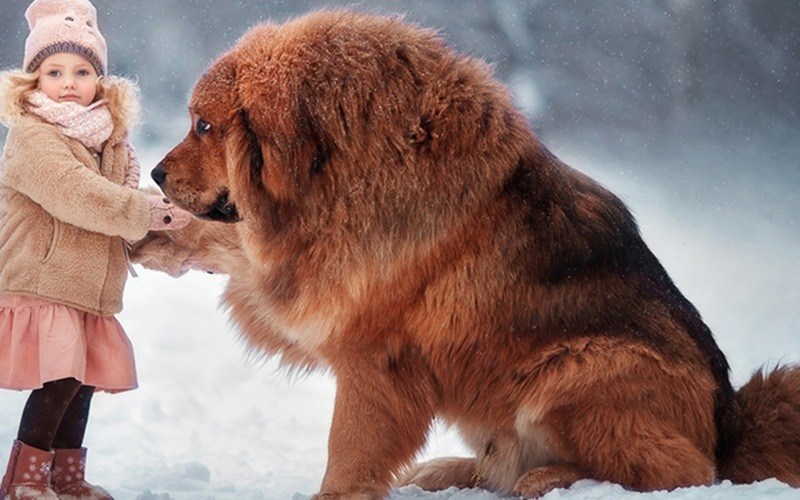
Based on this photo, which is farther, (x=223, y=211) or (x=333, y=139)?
(x=223, y=211)

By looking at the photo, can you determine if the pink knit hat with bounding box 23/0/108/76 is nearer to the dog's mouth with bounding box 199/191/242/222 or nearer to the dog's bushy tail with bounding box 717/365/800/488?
the dog's mouth with bounding box 199/191/242/222

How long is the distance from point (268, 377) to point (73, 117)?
2496 millimetres

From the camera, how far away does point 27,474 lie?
2844 millimetres

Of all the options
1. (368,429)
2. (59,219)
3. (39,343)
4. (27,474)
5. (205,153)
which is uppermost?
→ (205,153)

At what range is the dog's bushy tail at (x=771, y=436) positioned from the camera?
2945 millimetres

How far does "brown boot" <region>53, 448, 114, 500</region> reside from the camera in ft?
9.87

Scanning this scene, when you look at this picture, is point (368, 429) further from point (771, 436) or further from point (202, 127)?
point (771, 436)

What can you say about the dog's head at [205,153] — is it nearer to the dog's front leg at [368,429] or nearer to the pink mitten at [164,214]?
the pink mitten at [164,214]

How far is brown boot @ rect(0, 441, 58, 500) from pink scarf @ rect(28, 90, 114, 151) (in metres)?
0.96

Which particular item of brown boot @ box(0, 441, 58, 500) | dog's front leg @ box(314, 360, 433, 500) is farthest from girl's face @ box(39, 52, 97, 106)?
dog's front leg @ box(314, 360, 433, 500)

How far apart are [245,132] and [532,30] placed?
152 inches

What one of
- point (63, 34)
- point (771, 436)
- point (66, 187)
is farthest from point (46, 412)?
point (771, 436)

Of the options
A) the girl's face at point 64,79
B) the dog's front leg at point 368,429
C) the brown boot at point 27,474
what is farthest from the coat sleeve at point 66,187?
the dog's front leg at point 368,429

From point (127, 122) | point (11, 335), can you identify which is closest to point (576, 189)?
point (127, 122)
